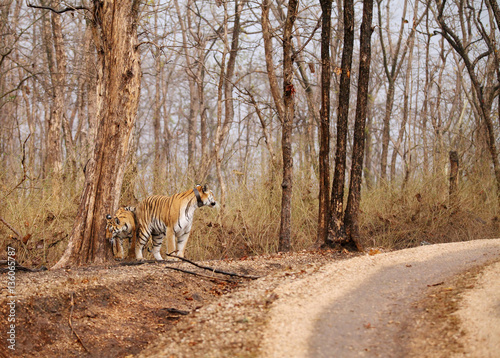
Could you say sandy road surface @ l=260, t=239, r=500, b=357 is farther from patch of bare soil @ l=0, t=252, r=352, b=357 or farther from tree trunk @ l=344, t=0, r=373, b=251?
tree trunk @ l=344, t=0, r=373, b=251

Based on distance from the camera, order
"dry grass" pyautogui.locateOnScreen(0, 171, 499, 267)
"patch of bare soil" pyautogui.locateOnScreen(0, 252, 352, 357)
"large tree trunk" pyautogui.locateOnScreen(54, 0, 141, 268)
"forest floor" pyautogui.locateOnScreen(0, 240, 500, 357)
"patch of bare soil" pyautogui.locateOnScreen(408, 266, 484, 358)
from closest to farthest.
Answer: "patch of bare soil" pyautogui.locateOnScreen(408, 266, 484, 358), "forest floor" pyautogui.locateOnScreen(0, 240, 500, 357), "patch of bare soil" pyautogui.locateOnScreen(0, 252, 352, 357), "large tree trunk" pyautogui.locateOnScreen(54, 0, 141, 268), "dry grass" pyautogui.locateOnScreen(0, 171, 499, 267)

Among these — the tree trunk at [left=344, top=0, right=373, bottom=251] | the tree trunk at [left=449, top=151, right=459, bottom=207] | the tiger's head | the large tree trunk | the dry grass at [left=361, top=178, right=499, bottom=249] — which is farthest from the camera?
the tree trunk at [left=449, top=151, right=459, bottom=207]

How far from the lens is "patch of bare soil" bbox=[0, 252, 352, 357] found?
4438 mm

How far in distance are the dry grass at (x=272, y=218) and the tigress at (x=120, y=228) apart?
1179 mm

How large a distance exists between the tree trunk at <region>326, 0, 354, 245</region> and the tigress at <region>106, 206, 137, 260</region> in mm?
3098

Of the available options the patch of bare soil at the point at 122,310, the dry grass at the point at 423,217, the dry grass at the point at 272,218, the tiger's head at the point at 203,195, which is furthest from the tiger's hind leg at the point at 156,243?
the dry grass at the point at 423,217

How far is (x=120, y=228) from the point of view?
7.51 m

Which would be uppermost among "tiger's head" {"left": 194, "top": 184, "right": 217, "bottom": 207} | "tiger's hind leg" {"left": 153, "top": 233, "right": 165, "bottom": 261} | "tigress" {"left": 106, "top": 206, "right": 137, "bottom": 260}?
"tiger's head" {"left": 194, "top": 184, "right": 217, "bottom": 207}

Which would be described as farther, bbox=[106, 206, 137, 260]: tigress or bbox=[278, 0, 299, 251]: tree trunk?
bbox=[278, 0, 299, 251]: tree trunk

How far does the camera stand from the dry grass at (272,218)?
29.2 ft

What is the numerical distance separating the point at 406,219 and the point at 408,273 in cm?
579

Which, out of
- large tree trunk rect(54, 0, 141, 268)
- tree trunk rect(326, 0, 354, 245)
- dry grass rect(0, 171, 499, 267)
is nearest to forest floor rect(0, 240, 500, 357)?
large tree trunk rect(54, 0, 141, 268)

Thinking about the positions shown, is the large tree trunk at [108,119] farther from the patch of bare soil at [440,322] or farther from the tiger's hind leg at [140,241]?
the patch of bare soil at [440,322]

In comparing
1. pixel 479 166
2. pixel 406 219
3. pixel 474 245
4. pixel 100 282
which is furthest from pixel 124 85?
pixel 479 166
